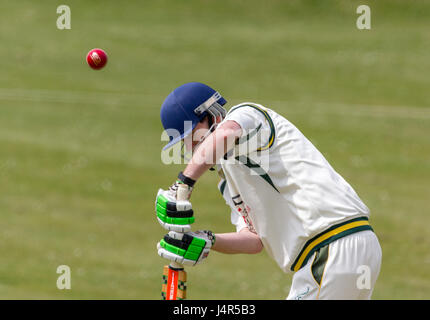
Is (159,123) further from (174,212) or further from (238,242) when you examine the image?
(174,212)

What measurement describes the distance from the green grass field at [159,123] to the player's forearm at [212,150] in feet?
17.9

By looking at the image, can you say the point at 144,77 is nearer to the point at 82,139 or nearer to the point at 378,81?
the point at 82,139

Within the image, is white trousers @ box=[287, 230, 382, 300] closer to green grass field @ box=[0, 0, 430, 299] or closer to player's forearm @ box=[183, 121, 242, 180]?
player's forearm @ box=[183, 121, 242, 180]

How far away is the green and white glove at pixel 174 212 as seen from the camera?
194 inches

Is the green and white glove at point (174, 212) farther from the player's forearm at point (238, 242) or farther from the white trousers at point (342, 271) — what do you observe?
the white trousers at point (342, 271)

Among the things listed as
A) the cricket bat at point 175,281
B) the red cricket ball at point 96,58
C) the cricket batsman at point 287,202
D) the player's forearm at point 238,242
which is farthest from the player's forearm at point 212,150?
the red cricket ball at point 96,58

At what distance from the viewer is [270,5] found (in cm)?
A: 2714

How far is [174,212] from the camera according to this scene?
4941 mm

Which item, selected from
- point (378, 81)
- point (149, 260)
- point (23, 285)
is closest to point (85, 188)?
point (149, 260)

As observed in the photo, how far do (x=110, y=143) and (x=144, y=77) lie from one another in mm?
5490

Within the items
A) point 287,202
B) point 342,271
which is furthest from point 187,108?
point 342,271

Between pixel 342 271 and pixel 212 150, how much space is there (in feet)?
4.30

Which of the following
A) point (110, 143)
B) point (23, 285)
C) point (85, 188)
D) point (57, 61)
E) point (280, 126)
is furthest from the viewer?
point (57, 61)

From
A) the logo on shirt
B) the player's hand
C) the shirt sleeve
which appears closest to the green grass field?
the shirt sleeve
